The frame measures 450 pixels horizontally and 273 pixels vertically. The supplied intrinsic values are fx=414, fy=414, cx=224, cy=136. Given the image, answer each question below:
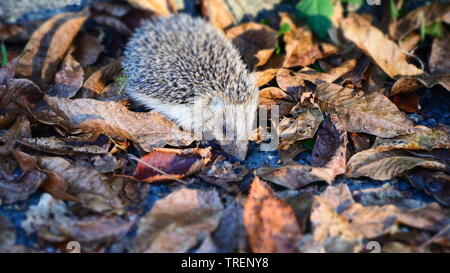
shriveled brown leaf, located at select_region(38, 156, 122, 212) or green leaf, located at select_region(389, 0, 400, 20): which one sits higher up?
green leaf, located at select_region(389, 0, 400, 20)

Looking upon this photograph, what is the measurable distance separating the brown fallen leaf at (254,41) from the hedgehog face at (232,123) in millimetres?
904

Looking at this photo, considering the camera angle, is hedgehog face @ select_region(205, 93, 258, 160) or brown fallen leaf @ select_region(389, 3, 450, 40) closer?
hedgehog face @ select_region(205, 93, 258, 160)

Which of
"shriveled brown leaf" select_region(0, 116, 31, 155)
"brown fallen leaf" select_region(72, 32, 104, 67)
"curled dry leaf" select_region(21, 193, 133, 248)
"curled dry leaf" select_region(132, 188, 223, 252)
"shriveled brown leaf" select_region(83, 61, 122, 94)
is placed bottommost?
"curled dry leaf" select_region(21, 193, 133, 248)

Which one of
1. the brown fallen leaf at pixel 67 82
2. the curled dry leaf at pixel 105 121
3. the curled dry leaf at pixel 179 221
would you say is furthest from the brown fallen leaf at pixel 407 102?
the brown fallen leaf at pixel 67 82

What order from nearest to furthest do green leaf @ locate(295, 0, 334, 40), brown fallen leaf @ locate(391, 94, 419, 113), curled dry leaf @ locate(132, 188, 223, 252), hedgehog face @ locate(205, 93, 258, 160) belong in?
curled dry leaf @ locate(132, 188, 223, 252)
hedgehog face @ locate(205, 93, 258, 160)
brown fallen leaf @ locate(391, 94, 419, 113)
green leaf @ locate(295, 0, 334, 40)

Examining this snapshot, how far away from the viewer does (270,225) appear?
3207mm

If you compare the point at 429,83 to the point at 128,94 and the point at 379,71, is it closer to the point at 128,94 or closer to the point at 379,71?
the point at 379,71

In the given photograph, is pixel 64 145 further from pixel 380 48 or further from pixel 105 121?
pixel 380 48

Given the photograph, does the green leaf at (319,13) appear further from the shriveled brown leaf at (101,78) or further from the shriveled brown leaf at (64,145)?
the shriveled brown leaf at (64,145)

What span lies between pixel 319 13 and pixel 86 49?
10.8 feet

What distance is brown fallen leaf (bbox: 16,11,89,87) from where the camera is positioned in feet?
17.2

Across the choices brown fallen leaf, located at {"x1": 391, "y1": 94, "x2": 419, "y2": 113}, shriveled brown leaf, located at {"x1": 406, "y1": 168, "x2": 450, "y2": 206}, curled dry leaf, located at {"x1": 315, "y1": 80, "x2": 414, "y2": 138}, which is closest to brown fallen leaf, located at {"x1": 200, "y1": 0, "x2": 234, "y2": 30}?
curled dry leaf, located at {"x1": 315, "y1": 80, "x2": 414, "y2": 138}

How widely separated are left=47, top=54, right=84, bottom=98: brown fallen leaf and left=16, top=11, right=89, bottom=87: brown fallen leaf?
242mm

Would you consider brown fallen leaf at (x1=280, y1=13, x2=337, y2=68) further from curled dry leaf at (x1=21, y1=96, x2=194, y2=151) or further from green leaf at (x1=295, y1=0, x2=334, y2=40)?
curled dry leaf at (x1=21, y1=96, x2=194, y2=151)
